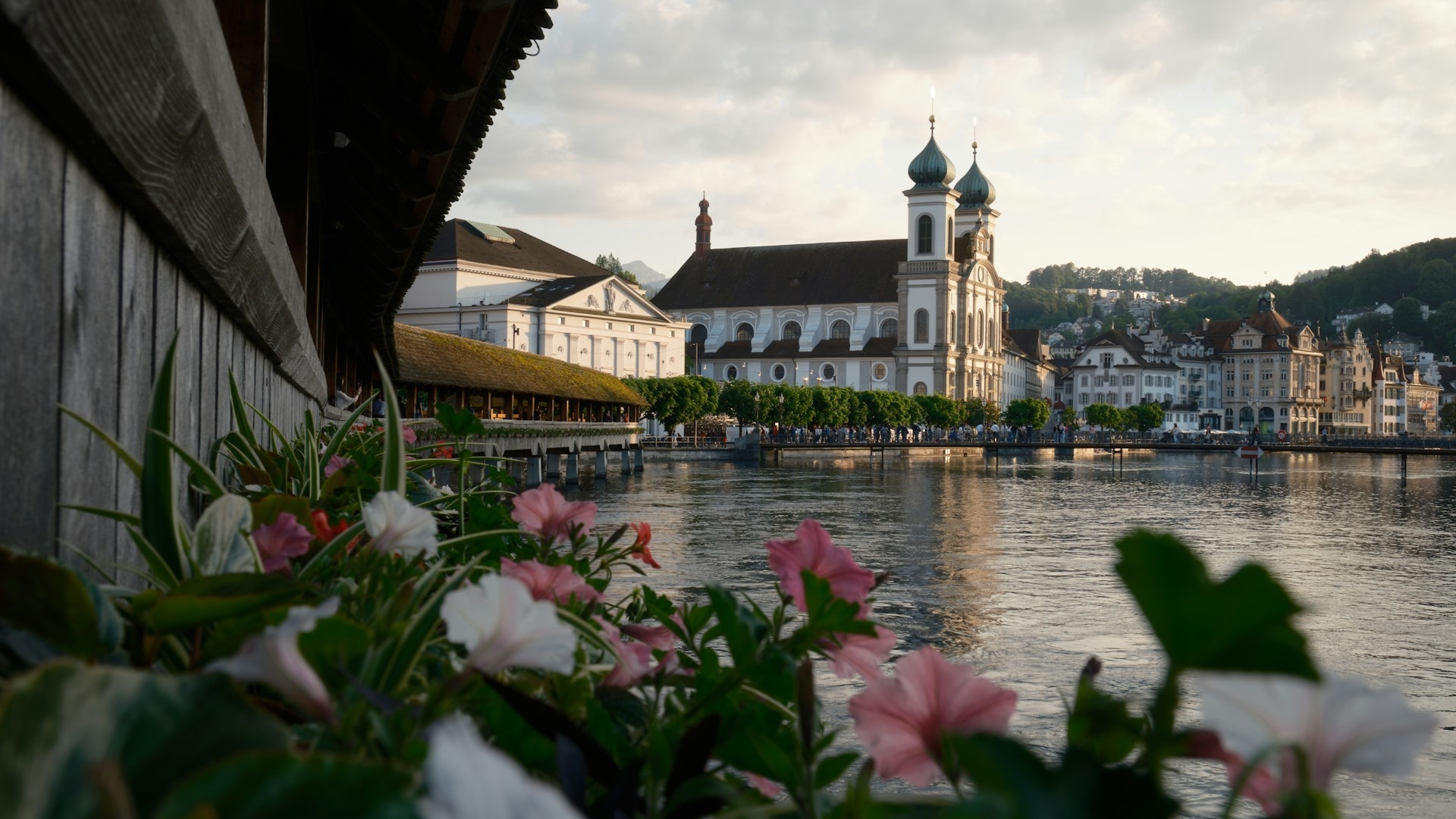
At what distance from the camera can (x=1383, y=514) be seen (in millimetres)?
26344

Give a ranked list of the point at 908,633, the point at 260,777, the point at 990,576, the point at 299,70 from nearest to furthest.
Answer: the point at 260,777
the point at 299,70
the point at 908,633
the point at 990,576

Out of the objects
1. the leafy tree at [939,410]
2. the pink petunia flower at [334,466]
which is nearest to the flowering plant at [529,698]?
the pink petunia flower at [334,466]

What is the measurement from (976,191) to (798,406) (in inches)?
1511

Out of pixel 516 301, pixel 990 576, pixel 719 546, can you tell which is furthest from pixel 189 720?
pixel 516 301

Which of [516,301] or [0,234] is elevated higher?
[516,301]

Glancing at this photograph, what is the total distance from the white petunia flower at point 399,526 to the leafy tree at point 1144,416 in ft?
380

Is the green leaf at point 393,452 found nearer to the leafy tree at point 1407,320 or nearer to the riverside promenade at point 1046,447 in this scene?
the riverside promenade at point 1046,447

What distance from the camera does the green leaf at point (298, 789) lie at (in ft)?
1.53

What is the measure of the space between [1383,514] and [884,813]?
28.7 meters

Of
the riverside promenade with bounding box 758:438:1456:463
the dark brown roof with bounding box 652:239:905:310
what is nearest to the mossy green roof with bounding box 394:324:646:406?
the riverside promenade with bounding box 758:438:1456:463

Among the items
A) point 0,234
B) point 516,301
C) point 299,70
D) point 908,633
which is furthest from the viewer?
point 516,301

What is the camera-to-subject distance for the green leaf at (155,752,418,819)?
1.53 ft

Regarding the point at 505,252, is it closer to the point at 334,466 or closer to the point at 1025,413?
the point at 1025,413

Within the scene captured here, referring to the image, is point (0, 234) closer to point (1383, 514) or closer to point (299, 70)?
point (299, 70)
